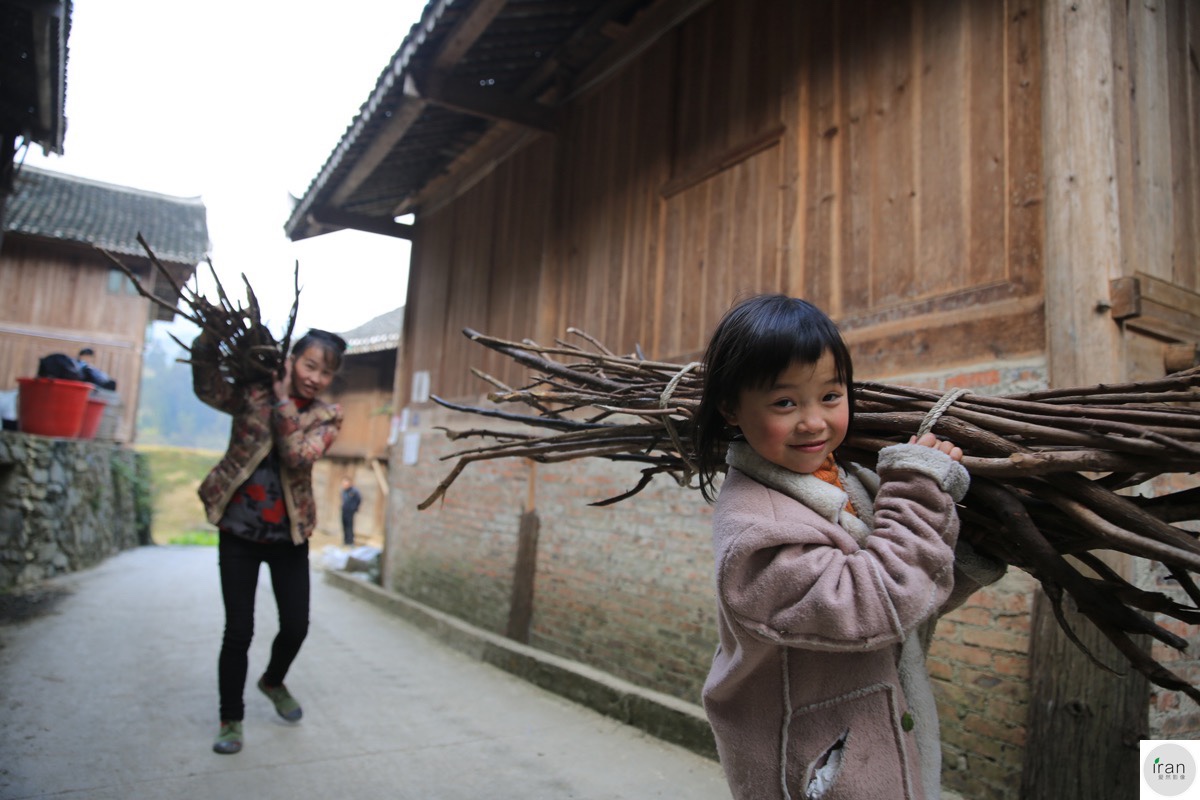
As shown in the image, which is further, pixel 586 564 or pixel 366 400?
pixel 366 400

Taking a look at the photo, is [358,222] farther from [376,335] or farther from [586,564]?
[376,335]

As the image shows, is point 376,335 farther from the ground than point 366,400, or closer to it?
farther from the ground

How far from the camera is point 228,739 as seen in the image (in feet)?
11.1

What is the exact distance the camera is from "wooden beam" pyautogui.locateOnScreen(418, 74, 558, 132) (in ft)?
18.9

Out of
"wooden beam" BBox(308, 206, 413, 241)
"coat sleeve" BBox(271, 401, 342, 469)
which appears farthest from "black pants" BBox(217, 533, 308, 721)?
"wooden beam" BBox(308, 206, 413, 241)

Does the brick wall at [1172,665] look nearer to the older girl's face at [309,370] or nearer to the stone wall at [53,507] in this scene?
the older girl's face at [309,370]

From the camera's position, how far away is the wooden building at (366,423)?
16.5 meters

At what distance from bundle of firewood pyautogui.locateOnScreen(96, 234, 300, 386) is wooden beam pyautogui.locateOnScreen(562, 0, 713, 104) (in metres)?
3.37

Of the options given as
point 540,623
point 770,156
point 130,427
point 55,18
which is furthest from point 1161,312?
point 130,427

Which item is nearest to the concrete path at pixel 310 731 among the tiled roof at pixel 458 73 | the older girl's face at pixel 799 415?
the older girl's face at pixel 799 415

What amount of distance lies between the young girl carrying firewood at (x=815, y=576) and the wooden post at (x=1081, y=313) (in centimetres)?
161

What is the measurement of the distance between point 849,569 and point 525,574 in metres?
5.09

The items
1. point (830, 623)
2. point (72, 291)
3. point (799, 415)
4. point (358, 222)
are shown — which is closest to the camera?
point (830, 623)

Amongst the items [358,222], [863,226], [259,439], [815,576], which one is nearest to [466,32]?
[863,226]
